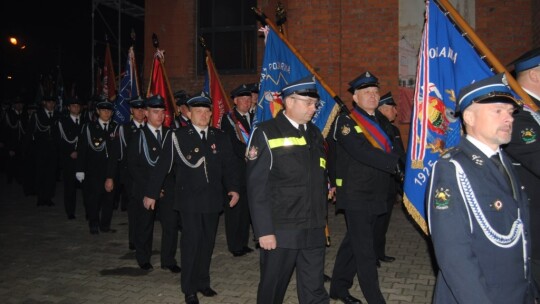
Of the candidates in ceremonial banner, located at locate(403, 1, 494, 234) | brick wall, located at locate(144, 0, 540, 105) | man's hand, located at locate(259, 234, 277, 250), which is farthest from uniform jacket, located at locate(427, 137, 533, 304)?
brick wall, located at locate(144, 0, 540, 105)

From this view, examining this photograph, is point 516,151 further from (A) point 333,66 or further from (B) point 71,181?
(B) point 71,181

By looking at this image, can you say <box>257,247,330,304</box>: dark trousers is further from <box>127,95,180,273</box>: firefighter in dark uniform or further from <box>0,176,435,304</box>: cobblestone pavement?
<box>127,95,180,273</box>: firefighter in dark uniform

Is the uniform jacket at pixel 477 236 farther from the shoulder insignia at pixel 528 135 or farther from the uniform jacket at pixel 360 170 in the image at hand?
the uniform jacket at pixel 360 170

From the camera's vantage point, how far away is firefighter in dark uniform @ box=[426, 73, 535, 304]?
260cm

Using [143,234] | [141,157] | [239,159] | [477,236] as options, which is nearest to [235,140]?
[239,159]

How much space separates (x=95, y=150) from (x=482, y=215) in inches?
303

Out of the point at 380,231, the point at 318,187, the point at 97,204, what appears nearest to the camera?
the point at 318,187

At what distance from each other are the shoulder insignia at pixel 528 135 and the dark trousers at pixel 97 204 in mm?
7121

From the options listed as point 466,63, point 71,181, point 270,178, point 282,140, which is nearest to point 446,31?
point 466,63

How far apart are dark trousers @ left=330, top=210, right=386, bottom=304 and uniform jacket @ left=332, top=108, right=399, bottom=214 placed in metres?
0.12

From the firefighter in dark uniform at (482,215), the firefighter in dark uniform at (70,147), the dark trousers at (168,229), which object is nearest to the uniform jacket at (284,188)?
the firefighter in dark uniform at (482,215)

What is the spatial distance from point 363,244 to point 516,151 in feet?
5.89

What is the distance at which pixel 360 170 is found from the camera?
5.00 metres

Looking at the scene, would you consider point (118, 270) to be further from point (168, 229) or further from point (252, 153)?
point (252, 153)
